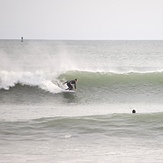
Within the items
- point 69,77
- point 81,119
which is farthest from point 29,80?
point 81,119

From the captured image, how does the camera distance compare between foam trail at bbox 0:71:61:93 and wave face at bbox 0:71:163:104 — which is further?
foam trail at bbox 0:71:61:93

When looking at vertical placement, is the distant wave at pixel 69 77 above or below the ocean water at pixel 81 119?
above

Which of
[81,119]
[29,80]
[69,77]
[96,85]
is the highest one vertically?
[69,77]

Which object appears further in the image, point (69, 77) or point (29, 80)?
point (69, 77)

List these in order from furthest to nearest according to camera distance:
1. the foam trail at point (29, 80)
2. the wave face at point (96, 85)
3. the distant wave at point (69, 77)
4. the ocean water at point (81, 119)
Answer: the distant wave at point (69, 77)
the foam trail at point (29, 80)
the wave face at point (96, 85)
the ocean water at point (81, 119)

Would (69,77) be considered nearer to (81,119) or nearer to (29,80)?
(29,80)

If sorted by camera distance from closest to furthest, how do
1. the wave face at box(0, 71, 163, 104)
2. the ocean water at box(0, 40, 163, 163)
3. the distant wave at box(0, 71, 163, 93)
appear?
the ocean water at box(0, 40, 163, 163) < the wave face at box(0, 71, 163, 104) < the distant wave at box(0, 71, 163, 93)

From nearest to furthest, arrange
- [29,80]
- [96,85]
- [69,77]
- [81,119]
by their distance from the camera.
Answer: [81,119], [96,85], [29,80], [69,77]

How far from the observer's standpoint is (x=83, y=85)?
25.5 m

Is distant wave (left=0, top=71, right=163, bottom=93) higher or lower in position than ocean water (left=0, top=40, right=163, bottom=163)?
higher

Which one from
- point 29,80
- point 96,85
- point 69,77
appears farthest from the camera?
point 69,77

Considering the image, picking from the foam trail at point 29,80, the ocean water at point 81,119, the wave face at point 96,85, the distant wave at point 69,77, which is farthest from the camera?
the distant wave at point 69,77

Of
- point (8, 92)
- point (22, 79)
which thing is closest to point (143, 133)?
point (8, 92)

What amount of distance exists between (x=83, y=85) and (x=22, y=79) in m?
3.76
